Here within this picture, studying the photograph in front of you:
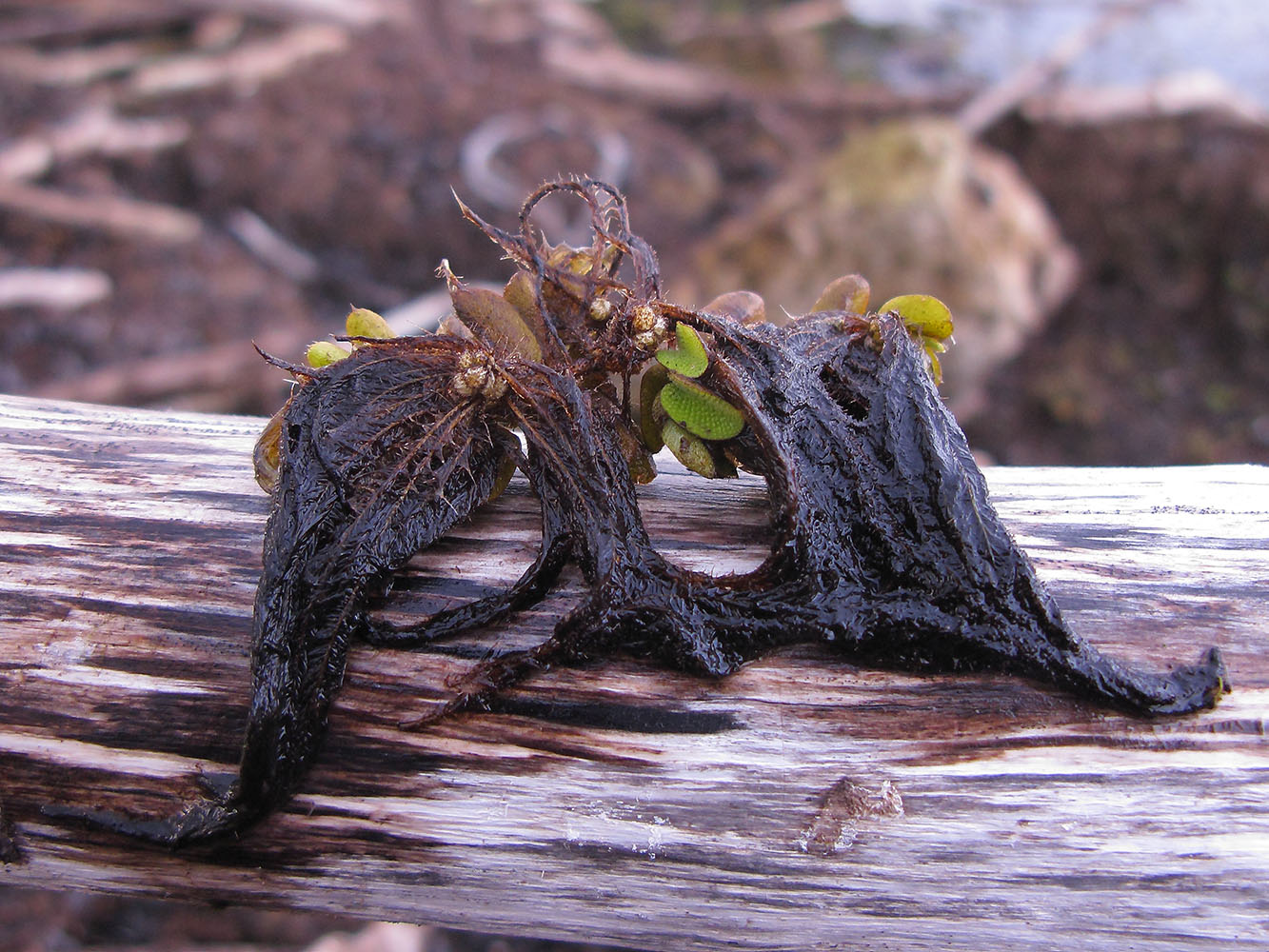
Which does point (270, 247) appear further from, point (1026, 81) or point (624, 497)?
point (1026, 81)

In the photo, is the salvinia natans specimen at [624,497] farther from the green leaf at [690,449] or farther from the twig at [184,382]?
the twig at [184,382]

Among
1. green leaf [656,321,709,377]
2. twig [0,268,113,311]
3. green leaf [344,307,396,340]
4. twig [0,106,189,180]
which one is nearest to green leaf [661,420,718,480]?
green leaf [656,321,709,377]

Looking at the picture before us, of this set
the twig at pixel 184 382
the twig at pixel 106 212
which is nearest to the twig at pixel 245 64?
the twig at pixel 106 212

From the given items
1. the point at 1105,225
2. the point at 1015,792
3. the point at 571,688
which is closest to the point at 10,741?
the point at 571,688

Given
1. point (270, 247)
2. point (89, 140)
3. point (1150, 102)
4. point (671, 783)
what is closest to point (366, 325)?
point (671, 783)

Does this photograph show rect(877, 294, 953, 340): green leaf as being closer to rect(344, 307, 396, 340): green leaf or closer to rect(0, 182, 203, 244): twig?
rect(344, 307, 396, 340): green leaf

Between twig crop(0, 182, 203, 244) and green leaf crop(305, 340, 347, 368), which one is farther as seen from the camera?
twig crop(0, 182, 203, 244)
